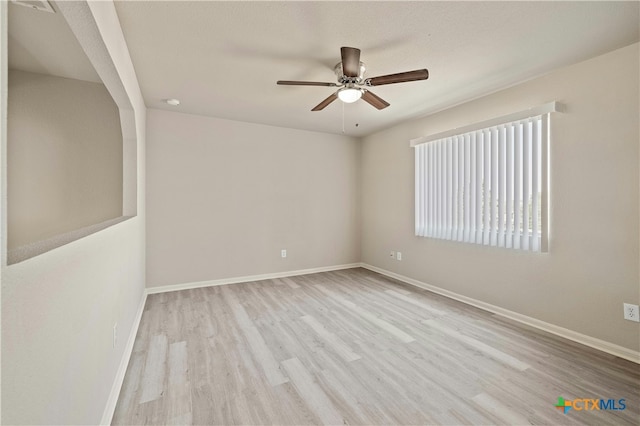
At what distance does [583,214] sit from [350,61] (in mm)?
2419

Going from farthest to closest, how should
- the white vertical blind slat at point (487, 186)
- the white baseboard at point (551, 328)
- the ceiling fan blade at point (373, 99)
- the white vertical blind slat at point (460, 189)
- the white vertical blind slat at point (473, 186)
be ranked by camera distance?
the white vertical blind slat at point (460, 189), the white vertical blind slat at point (473, 186), the white vertical blind slat at point (487, 186), the ceiling fan blade at point (373, 99), the white baseboard at point (551, 328)

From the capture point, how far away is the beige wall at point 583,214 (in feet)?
7.41

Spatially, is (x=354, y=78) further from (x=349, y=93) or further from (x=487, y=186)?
(x=487, y=186)

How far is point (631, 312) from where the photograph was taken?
2217 mm

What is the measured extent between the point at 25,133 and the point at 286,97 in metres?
2.74

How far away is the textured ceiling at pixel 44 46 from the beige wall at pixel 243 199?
110 cm

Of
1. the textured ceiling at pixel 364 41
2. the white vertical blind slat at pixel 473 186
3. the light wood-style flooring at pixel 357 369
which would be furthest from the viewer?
the white vertical blind slat at pixel 473 186

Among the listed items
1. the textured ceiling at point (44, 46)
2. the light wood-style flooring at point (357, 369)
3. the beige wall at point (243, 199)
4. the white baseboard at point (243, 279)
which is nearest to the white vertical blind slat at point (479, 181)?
the light wood-style flooring at point (357, 369)

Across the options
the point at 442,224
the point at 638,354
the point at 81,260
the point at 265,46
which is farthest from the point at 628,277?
the point at 81,260

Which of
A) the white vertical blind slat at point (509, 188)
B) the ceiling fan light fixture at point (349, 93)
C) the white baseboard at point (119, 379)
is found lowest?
the white baseboard at point (119, 379)

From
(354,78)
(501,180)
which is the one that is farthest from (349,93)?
(501,180)

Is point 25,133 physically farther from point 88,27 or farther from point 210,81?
point 88,27

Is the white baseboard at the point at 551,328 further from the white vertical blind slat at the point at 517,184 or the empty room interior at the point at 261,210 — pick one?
the white vertical blind slat at the point at 517,184

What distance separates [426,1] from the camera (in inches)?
69.3
